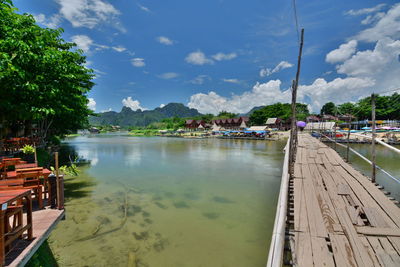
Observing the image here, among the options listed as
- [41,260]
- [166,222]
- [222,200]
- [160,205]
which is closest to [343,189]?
[222,200]

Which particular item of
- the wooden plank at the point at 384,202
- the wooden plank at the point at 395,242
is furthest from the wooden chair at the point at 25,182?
the wooden plank at the point at 384,202

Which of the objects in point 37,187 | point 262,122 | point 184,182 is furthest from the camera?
point 262,122

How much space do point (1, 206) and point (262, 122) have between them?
70.9 meters

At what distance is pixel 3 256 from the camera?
2.45 m

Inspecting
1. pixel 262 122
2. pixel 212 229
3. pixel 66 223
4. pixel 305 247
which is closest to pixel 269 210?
pixel 212 229

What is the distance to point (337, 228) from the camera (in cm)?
345

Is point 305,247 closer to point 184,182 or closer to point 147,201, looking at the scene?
point 147,201

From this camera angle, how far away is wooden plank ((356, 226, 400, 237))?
10.6 ft

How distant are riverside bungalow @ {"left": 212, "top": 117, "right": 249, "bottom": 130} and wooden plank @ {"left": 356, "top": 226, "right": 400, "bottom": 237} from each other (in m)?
68.6

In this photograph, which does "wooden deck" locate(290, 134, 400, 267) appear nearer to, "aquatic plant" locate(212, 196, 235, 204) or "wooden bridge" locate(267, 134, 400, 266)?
"wooden bridge" locate(267, 134, 400, 266)

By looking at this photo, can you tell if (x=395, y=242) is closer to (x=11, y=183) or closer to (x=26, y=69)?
(x=11, y=183)

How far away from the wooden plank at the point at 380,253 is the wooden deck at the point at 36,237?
4.87m

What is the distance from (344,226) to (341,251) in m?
A: 0.82

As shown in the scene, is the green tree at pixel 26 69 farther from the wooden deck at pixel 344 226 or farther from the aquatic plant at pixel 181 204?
the wooden deck at pixel 344 226
